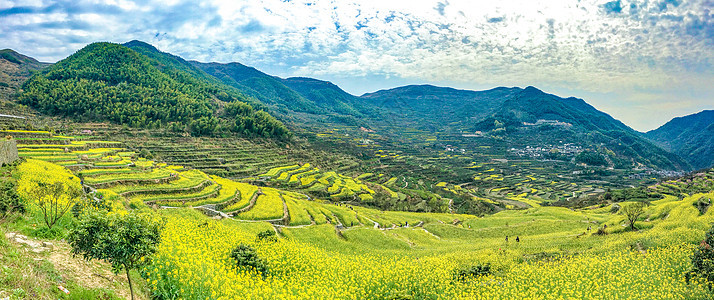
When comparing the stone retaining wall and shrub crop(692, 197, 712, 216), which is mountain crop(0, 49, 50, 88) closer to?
the stone retaining wall

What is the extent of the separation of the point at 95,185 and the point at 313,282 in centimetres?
3135

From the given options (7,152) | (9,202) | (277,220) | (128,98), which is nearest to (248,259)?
(9,202)

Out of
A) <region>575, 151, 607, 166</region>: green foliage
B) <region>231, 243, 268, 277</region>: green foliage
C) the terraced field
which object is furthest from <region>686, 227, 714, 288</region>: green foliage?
<region>575, 151, 607, 166</region>: green foliage

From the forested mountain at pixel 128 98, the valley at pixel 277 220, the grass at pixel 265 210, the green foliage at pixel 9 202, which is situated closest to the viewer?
the valley at pixel 277 220

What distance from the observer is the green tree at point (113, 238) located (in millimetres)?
8930

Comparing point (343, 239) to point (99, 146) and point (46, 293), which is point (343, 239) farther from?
point (99, 146)

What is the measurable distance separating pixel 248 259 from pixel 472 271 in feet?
44.0

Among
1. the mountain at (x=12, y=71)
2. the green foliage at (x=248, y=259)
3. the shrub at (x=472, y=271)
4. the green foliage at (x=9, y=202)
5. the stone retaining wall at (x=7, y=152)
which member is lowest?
the shrub at (x=472, y=271)

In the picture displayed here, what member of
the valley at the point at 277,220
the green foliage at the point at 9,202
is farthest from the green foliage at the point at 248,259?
the green foliage at the point at 9,202

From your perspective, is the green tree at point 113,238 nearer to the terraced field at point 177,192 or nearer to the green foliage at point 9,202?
the green foliage at point 9,202

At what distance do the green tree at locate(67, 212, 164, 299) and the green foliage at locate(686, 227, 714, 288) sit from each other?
23.4m

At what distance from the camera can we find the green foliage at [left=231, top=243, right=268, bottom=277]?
15.4 meters

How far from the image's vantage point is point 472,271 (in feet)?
64.1

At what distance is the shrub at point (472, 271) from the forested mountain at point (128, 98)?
100.0 meters
